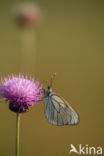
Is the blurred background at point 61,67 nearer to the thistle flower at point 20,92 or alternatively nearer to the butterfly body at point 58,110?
the butterfly body at point 58,110

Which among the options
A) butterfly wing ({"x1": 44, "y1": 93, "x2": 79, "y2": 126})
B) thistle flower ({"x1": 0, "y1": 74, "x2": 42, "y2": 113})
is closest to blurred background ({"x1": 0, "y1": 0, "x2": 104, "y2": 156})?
butterfly wing ({"x1": 44, "y1": 93, "x2": 79, "y2": 126})

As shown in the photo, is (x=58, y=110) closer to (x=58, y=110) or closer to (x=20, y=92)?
(x=58, y=110)

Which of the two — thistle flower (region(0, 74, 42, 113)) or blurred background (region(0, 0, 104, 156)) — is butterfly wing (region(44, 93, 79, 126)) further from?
blurred background (region(0, 0, 104, 156))

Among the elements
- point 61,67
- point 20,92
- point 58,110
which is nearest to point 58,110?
point 58,110

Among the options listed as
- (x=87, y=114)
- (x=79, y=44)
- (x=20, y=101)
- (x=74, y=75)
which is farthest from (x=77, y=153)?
(x=79, y=44)

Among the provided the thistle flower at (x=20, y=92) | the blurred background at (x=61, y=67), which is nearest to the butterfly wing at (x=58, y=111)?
the thistle flower at (x=20, y=92)

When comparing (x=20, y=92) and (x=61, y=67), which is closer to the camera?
(x=20, y=92)

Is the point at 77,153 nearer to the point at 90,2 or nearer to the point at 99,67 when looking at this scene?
the point at 99,67
